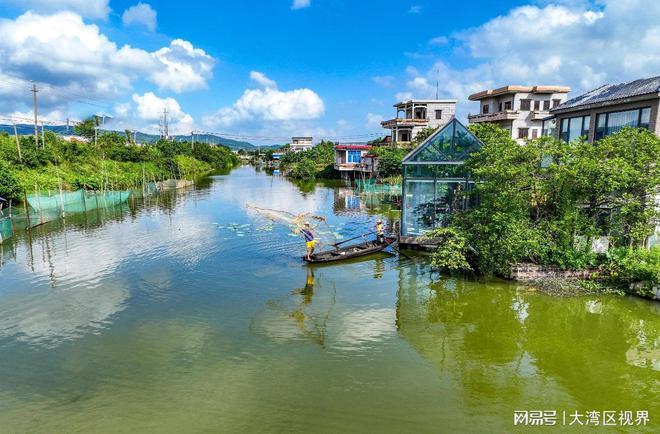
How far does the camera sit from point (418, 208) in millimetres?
21484

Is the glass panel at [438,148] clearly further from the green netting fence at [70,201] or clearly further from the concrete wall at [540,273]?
the green netting fence at [70,201]

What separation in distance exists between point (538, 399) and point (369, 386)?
378 centimetres

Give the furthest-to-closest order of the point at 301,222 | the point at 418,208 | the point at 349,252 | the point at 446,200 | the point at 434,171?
the point at 301,222 < the point at 418,208 < the point at 446,200 < the point at 434,171 < the point at 349,252

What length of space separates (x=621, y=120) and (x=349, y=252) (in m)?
14.5

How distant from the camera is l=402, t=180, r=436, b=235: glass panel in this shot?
21.1 m

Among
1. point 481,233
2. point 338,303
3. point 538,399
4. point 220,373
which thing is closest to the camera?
point 538,399

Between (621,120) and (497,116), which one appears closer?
(621,120)

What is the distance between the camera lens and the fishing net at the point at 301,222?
2617cm

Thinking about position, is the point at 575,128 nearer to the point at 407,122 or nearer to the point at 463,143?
the point at 463,143

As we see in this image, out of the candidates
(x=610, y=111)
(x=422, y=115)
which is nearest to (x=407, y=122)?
(x=422, y=115)

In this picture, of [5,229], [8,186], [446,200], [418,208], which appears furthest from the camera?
[8,186]

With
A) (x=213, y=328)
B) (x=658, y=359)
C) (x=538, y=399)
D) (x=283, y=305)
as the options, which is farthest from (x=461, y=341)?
(x=213, y=328)

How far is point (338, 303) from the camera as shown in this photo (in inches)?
590

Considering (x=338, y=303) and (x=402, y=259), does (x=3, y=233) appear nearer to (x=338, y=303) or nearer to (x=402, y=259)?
(x=338, y=303)
